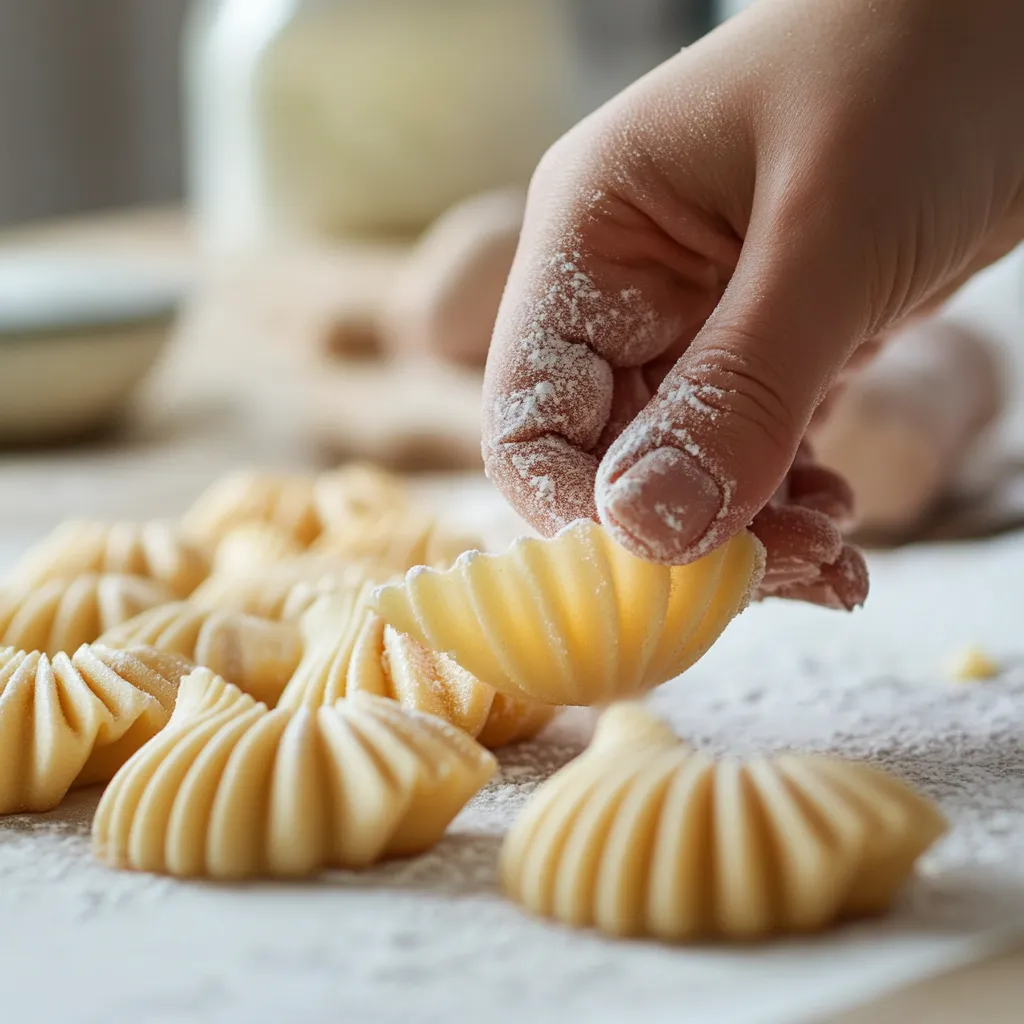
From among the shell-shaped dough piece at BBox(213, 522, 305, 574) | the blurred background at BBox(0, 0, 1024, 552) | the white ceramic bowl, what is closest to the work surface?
the shell-shaped dough piece at BBox(213, 522, 305, 574)

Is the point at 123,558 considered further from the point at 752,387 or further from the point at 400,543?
the point at 752,387

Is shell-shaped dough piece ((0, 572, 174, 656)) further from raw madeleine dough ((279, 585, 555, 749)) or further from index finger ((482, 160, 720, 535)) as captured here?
index finger ((482, 160, 720, 535))

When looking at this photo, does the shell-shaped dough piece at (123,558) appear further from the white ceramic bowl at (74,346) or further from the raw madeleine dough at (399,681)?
the white ceramic bowl at (74,346)

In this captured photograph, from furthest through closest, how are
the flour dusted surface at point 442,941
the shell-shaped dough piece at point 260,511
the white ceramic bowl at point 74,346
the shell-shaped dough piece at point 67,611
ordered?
the white ceramic bowl at point 74,346 < the shell-shaped dough piece at point 260,511 < the shell-shaped dough piece at point 67,611 < the flour dusted surface at point 442,941

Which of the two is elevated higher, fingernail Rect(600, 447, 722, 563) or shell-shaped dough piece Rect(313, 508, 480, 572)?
fingernail Rect(600, 447, 722, 563)

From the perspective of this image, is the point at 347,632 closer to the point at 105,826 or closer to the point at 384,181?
the point at 105,826

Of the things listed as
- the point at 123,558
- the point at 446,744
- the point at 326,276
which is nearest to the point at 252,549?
the point at 123,558

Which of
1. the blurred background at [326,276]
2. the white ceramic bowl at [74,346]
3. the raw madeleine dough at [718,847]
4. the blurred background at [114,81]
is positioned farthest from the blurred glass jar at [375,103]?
the raw madeleine dough at [718,847]
